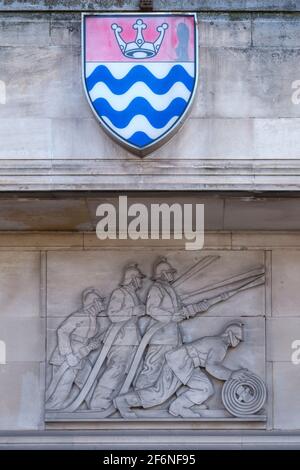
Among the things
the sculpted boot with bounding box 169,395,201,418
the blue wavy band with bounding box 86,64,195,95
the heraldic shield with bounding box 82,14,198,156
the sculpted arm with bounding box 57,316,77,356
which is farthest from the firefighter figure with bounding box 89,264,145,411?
the blue wavy band with bounding box 86,64,195,95

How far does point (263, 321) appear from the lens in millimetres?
11453

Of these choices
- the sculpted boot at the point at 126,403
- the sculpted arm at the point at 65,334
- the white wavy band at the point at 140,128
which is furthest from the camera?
the sculpted arm at the point at 65,334

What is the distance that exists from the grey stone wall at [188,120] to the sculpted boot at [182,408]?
2.19 meters

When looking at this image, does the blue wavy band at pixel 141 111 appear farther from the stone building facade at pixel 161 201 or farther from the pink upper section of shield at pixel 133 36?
the pink upper section of shield at pixel 133 36

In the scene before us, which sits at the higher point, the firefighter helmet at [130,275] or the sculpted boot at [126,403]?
the firefighter helmet at [130,275]

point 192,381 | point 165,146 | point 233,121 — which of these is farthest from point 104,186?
point 192,381

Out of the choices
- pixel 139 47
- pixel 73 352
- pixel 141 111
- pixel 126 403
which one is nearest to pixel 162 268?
pixel 73 352

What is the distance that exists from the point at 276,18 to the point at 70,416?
13.8ft

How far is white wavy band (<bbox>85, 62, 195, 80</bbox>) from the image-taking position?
1054 centimetres

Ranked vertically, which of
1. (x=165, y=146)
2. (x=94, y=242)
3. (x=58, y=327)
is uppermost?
(x=165, y=146)

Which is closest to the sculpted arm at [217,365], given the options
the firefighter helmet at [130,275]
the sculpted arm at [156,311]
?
the sculpted arm at [156,311]

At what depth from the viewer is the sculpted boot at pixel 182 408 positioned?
37.0ft

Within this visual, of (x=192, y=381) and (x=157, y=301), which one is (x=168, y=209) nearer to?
(x=157, y=301)

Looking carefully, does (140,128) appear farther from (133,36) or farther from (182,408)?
(182,408)
